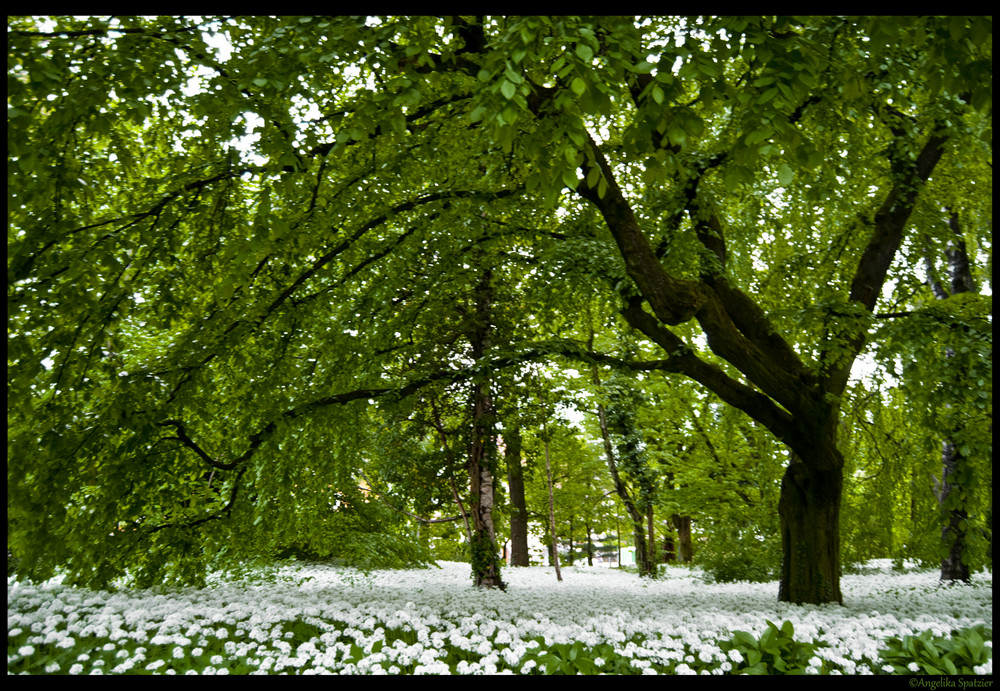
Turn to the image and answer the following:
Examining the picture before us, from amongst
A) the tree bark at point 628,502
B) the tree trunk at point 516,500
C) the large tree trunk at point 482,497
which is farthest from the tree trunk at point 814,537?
the tree bark at point 628,502

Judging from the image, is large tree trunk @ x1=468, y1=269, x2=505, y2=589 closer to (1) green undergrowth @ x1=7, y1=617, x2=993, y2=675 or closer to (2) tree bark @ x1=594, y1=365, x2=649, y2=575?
Result: (2) tree bark @ x1=594, y1=365, x2=649, y2=575

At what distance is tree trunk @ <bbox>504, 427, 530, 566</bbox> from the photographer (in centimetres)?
1331

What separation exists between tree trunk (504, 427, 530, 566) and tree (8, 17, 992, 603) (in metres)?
4.32

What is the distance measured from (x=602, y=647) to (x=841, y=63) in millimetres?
5246

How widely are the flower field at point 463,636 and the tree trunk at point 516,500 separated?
4703mm

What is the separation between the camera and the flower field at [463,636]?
4.82 meters

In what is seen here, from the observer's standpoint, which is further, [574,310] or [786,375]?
[574,310]

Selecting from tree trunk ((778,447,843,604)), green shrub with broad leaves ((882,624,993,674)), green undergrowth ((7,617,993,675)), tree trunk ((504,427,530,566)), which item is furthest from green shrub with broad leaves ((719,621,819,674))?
tree trunk ((504,427,530,566))

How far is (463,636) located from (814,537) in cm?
474

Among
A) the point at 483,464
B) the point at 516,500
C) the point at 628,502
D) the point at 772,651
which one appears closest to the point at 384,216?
the point at 772,651

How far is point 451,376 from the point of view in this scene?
8477 millimetres

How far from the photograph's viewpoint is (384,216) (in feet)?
24.3

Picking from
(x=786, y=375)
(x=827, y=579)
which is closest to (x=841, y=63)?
(x=786, y=375)
